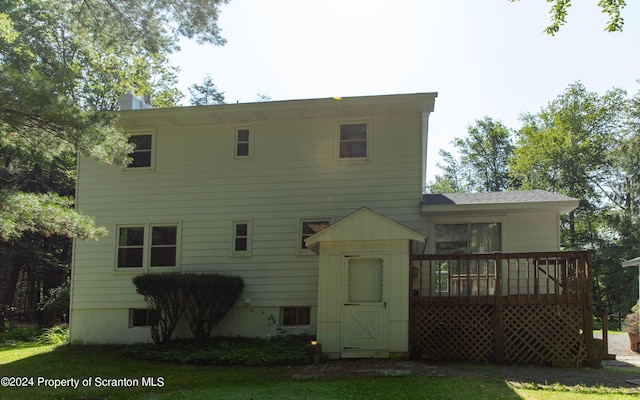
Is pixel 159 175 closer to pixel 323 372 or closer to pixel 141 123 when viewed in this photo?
pixel 141 123

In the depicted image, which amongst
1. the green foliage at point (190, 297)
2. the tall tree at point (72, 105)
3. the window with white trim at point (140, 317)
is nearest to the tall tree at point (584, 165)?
the green foliage at point (190, 297)

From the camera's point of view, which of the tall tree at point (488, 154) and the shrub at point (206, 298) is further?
the tall tree at point (488, 154)

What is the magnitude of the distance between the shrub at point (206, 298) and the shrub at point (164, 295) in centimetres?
22

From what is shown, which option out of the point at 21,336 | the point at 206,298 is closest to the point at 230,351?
the point at 206,298

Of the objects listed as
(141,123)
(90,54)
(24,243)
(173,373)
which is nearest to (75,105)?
(141,123)

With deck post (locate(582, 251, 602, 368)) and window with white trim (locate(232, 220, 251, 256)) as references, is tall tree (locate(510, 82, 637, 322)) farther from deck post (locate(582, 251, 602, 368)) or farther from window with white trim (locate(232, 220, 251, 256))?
window with white trim (locate(232, 220, 251, 256))

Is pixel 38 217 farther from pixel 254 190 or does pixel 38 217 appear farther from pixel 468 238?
pixel 468 238

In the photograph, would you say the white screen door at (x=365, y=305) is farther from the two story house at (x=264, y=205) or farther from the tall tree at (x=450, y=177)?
the tall tree at (x=450, y=177)

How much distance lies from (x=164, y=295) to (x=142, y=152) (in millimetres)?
4135

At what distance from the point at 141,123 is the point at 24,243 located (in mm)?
12277

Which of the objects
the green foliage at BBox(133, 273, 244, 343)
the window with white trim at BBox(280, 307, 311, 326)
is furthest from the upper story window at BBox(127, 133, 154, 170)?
the window with white trim at BBox(280, 307, 311, 326)

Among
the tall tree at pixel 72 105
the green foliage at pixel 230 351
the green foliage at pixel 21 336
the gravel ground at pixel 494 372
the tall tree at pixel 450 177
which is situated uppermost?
the tall tree at pixel 450 177

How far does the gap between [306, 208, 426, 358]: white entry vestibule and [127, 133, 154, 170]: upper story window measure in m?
6.02

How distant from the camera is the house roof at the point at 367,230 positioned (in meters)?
10.1
